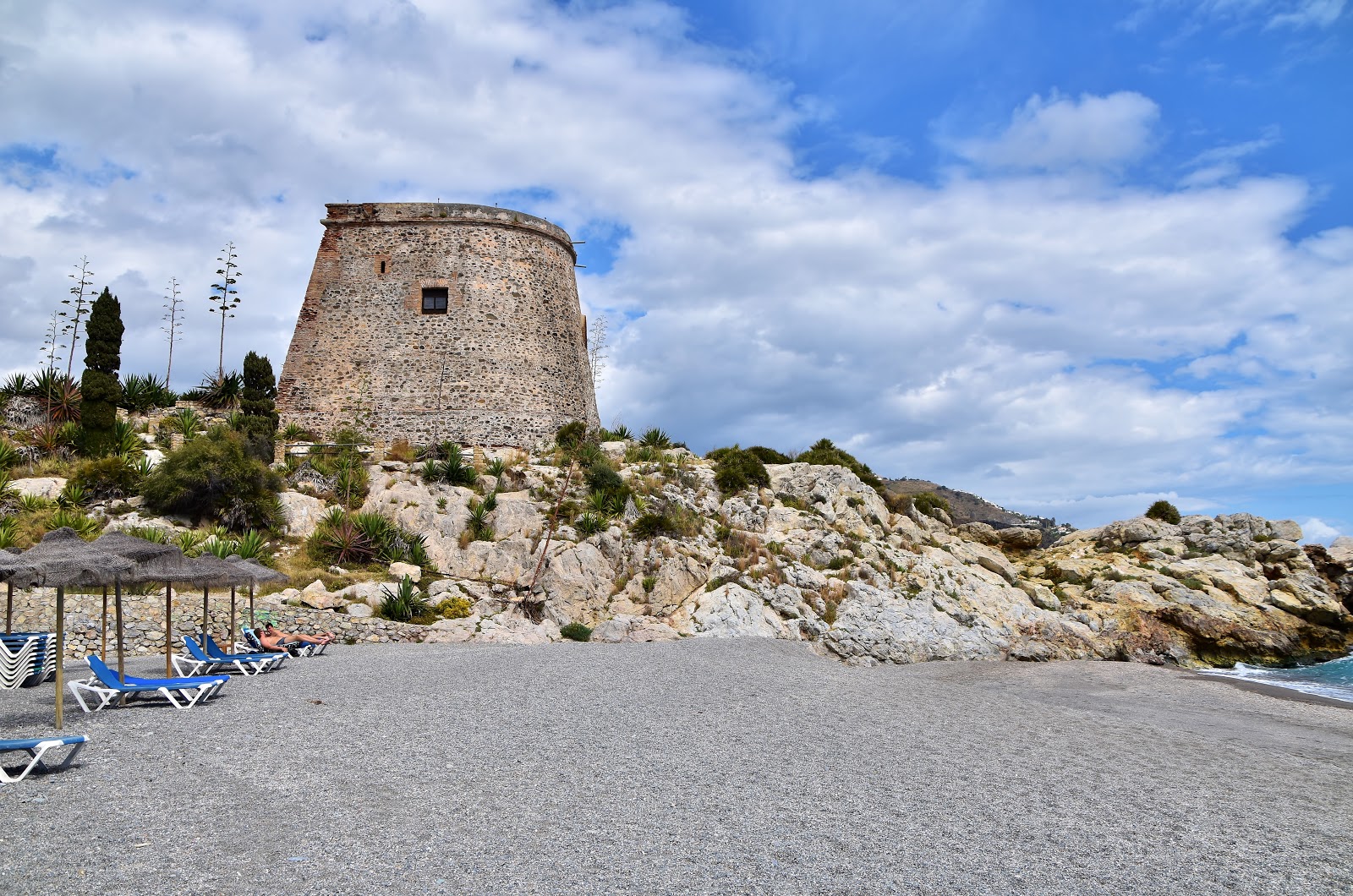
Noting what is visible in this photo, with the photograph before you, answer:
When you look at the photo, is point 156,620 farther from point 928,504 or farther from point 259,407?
point 928,504

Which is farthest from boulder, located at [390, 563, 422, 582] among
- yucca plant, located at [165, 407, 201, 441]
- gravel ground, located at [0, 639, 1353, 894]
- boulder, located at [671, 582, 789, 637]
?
yucca plant, located at [165, 407, 201, 441]

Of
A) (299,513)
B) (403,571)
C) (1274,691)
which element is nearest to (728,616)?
(403,571)

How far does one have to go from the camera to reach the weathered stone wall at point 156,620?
53.1 feet

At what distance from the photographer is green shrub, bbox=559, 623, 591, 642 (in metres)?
19.8

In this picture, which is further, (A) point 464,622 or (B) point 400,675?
(A) point 464,622

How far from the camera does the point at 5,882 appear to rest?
5363 mm

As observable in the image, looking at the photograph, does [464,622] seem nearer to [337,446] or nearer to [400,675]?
[400,675]

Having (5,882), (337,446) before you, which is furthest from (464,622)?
(5,882)

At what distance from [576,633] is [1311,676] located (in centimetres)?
1830

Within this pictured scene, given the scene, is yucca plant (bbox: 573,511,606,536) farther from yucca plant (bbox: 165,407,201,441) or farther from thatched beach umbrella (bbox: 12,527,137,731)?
thatched beach umbrella (bbox: 12,527,137,731)

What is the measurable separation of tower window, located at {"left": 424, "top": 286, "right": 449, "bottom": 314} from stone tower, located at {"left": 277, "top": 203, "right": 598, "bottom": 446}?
0.11 feet

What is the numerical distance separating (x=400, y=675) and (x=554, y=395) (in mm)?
17803

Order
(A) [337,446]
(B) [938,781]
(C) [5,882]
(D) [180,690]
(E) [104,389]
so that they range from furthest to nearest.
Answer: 1. (A) [337,446]
2. (E) [104,389]
3. (D) [180,690]
4. (B) [938,781]
5. (C) [5,882]

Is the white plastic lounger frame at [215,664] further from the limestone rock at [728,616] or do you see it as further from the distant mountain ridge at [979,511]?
the distant mountain ridge at [979,511]
